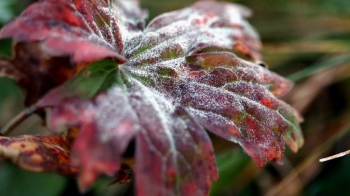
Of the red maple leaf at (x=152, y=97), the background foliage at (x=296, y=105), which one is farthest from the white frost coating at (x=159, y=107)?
the background foliage at (x=296, y=105)

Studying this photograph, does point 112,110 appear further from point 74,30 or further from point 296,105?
point 296,105

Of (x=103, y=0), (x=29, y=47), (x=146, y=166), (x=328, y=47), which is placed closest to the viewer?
(x=146, y=166)

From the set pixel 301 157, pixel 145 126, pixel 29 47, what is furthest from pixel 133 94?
pixel 301 157

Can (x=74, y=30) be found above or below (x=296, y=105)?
above

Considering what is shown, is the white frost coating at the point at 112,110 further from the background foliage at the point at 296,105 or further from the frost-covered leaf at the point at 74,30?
the background foliage at the point at 296,105

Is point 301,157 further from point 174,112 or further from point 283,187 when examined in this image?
point 174,112

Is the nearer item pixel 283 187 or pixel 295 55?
pixel 283 187

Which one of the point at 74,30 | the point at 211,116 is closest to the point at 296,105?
the point at 211,116

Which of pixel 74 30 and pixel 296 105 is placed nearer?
pixel 74 30

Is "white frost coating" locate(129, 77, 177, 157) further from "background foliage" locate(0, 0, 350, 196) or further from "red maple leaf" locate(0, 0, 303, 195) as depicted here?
"background foliage" locate(0, 0, 350, 196)
